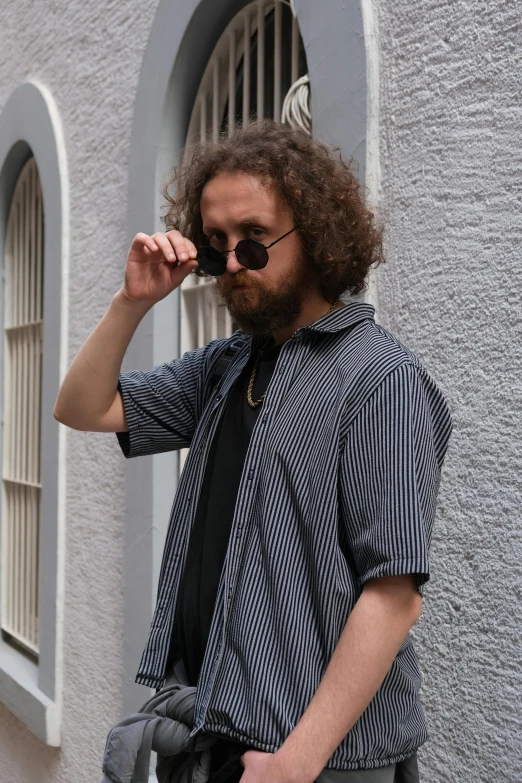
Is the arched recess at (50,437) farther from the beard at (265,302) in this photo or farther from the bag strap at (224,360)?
the beard at (265,302)

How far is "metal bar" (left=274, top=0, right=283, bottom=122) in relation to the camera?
379 cm

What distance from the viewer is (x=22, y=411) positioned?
6.43m

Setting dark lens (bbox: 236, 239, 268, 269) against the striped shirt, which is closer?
the striped shirt

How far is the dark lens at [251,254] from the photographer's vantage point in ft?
6.61

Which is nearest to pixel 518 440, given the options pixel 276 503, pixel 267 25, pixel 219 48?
pixel 276 503

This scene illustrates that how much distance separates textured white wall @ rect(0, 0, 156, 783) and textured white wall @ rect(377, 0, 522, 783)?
2.17 metres

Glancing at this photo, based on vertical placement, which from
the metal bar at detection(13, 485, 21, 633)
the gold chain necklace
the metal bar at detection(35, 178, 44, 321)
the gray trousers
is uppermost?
the metal bar at detection(35, 178, 44, 321)

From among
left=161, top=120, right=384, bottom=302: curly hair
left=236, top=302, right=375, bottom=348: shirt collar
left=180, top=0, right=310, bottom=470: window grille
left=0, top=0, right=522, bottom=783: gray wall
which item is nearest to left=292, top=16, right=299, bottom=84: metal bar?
left=180, top=0, right=310, bottom=470: window grille

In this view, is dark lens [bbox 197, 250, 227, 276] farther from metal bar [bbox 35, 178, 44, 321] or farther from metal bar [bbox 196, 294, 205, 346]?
metal bar [bbox 35, 178, 44, 321]

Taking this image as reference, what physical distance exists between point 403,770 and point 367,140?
5.83ft

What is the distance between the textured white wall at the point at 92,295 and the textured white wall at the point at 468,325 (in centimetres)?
217

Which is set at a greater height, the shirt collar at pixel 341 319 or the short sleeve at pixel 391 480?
the shirt collar at pixel 341 319

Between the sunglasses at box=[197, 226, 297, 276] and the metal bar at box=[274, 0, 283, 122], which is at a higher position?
the metal bar at box=[274, 0, 283, 122]

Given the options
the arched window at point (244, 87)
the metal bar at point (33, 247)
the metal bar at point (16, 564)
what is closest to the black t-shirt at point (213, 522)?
the arched window at point (244, 87)
